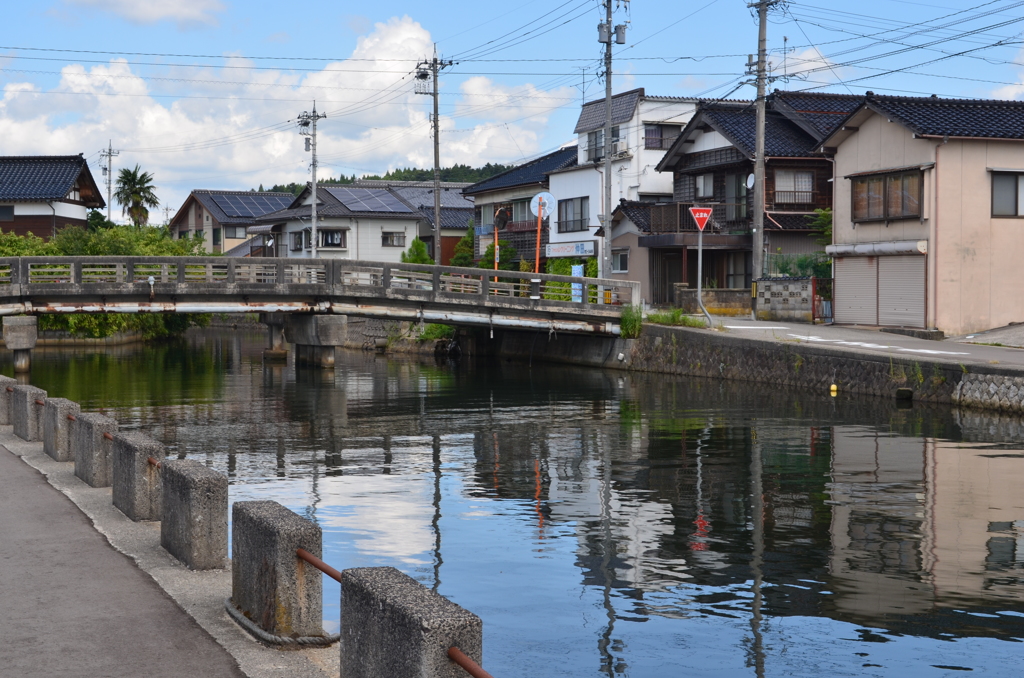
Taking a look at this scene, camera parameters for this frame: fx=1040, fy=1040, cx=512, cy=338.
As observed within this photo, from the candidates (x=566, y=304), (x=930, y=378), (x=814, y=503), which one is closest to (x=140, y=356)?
(x=566, y=304)

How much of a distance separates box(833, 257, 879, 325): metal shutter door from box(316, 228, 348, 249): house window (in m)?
40.4

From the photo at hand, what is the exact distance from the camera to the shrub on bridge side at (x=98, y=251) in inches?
2007

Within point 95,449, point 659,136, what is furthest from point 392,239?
point 95,449

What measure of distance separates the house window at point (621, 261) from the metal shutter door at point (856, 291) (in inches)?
590

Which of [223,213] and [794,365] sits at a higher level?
[223,213]

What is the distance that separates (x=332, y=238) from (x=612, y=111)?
77.1ft

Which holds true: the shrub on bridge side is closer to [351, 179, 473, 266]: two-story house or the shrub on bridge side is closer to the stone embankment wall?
[351, 179, 473, 266]: two-story house

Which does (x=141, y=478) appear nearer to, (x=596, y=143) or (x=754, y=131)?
(x=754, y=131)

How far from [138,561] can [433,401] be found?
2012 cm

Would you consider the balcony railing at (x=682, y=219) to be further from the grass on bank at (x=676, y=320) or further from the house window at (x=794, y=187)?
the grass on bank at (x=676, y=320)

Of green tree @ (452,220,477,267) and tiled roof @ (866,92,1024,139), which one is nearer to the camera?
tiled roof @ (866,92,1024,139)

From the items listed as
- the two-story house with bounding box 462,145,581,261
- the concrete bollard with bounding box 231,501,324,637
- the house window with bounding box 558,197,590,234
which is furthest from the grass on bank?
the concrete bollard with bounding box 231,501,324,637

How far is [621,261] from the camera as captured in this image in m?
50.1

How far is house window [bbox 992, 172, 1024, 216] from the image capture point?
3139cm
